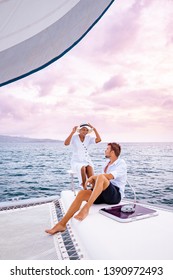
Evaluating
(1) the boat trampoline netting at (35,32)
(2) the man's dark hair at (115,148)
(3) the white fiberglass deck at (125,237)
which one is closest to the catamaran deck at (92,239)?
(3) the white fiberglass deck at (125,237)

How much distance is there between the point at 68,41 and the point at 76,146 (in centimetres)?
182

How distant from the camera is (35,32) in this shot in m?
2.37

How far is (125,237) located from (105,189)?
815 mm

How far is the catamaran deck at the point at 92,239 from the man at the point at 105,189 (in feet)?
0.31

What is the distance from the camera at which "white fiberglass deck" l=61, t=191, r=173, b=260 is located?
1.55 m

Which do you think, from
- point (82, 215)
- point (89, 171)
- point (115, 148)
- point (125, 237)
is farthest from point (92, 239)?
point (89, 171)

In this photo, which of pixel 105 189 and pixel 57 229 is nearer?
pixel 57 229

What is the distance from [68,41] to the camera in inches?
107

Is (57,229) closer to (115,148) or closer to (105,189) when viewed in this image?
(105,189)

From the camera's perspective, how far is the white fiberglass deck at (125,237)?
1.55 m

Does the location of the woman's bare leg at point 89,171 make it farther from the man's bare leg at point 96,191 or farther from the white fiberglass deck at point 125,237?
the white fiberglass deck at point 125,237

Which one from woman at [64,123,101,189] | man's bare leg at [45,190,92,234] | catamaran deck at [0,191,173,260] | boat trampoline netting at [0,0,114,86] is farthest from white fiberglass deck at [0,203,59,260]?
boat trampoline netting at [0,0,114,86]

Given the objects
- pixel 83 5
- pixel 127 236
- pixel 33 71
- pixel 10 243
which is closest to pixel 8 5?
pixel 33 71
